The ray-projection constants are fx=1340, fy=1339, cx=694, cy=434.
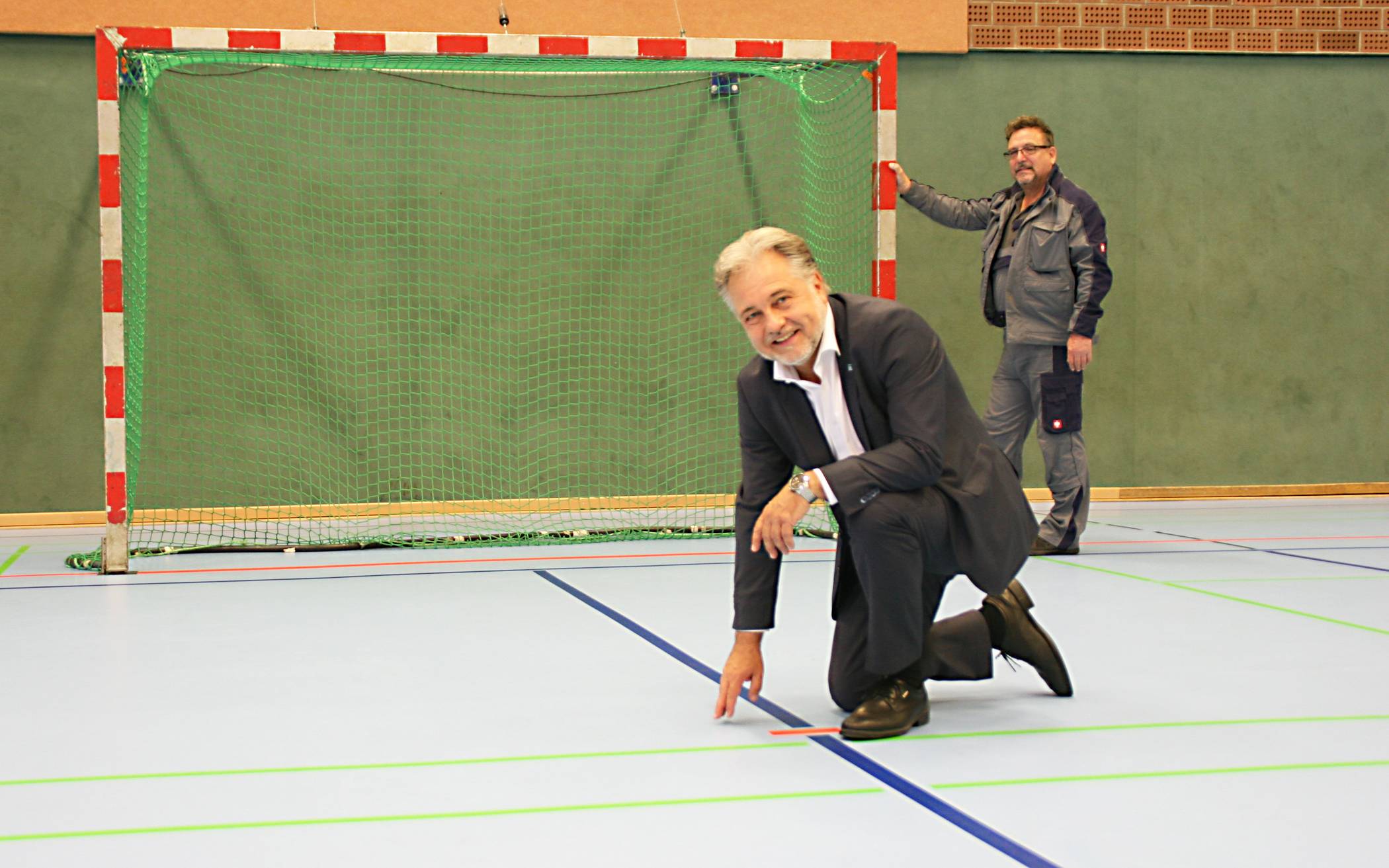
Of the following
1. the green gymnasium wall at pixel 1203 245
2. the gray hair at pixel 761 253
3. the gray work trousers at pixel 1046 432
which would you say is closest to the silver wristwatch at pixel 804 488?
the gray hair at pixel 761 253

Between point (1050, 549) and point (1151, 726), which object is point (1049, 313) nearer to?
point (1050, 549)

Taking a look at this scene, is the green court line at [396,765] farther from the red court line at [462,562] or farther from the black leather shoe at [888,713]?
the red court line at [462,562]

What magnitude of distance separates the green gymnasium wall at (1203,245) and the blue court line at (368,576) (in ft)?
9.65

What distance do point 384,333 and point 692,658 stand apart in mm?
4454

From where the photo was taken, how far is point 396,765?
2.16 metres

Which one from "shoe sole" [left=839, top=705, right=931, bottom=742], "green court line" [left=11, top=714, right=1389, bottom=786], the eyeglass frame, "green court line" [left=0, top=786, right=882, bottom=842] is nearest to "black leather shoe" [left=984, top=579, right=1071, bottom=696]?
"green court line" [left=11, top=714, right=1389, bottom=786]

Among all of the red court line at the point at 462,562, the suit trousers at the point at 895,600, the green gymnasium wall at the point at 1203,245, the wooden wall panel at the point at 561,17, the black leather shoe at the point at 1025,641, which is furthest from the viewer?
the green gymnasium wall at the point at 1203,245

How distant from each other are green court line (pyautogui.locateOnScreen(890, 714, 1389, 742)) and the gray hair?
825mm

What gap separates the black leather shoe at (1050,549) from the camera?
5.02 meters

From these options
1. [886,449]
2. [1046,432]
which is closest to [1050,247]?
[1046,432]

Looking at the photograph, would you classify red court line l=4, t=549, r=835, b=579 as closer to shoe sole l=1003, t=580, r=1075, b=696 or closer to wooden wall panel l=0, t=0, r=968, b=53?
shoe sole l=1003, t=580, r=1075, b=696

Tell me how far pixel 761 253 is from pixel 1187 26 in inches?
260

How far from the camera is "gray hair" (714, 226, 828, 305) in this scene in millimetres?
2172

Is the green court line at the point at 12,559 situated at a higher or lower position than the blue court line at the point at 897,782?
lower
